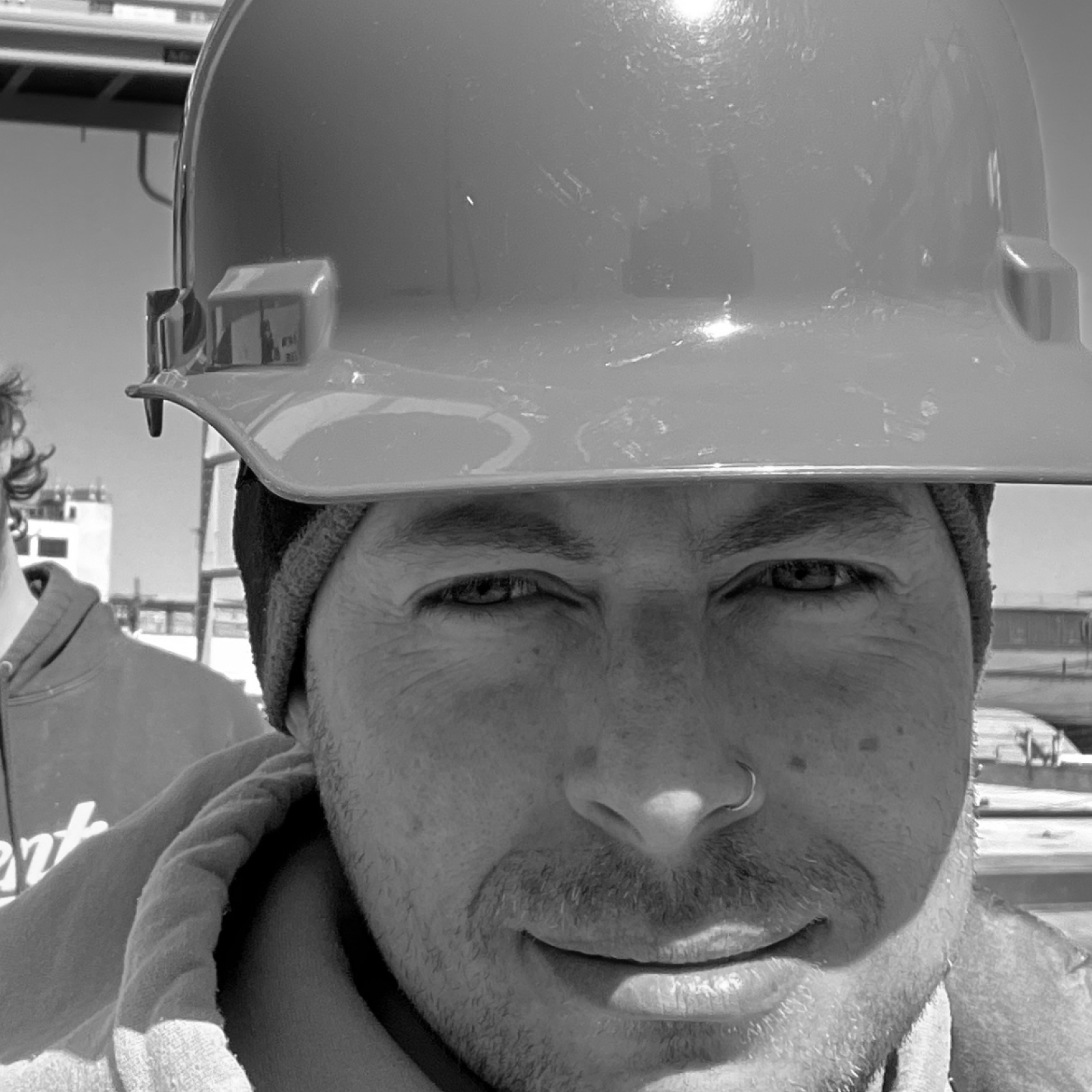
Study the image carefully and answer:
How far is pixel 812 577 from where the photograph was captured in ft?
4.64

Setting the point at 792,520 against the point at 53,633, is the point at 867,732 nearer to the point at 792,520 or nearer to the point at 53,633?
the point at 792,520

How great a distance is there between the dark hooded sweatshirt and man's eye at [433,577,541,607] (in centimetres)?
226

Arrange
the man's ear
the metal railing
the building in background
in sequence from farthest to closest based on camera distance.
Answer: the building in background
the metal railing
the man's ear

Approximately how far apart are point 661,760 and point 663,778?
2cm

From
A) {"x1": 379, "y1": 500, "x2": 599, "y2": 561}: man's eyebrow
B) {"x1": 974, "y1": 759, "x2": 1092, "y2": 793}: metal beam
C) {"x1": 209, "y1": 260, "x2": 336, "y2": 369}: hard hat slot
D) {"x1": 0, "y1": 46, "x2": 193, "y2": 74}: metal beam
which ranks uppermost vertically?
{"x1": 209, "y1": 260, "x2": 336, "y2": 369}: hard hat slot

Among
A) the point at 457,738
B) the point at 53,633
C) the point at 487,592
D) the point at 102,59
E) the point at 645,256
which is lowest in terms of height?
the point at 53,633

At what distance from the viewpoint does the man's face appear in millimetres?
1281

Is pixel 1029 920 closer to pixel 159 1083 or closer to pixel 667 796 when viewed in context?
pixel 667 796

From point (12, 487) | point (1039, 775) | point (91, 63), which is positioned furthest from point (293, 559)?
point (1039, 775)

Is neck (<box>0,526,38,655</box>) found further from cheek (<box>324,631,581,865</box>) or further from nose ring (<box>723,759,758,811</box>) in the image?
nose ring (<box>723,759,758,811</box>)

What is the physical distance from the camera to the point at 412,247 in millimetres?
1322

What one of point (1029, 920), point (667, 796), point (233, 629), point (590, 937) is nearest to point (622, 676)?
point (667, 796)

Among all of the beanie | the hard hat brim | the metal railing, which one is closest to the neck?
the beanie

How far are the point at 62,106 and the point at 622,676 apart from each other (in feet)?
16.8
